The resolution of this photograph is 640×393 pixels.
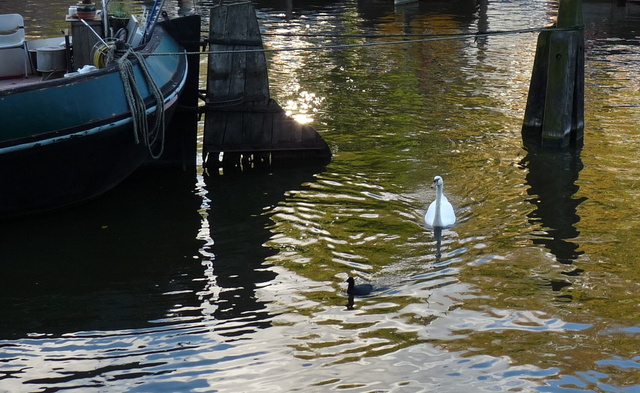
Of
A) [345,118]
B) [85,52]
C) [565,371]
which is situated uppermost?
[85,52]

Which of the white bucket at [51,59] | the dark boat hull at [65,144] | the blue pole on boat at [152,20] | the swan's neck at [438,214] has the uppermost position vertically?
the blue pole on boat at [152,20]

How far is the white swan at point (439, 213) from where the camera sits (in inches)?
376

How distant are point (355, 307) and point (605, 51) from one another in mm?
15969

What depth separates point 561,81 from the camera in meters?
11.8

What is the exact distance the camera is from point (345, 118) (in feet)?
49.0

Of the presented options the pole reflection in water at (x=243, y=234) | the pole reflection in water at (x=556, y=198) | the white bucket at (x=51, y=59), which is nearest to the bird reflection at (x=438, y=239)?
the pole reflection in water at (x=556, y=198)

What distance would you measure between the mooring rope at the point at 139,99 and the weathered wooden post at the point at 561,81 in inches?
212

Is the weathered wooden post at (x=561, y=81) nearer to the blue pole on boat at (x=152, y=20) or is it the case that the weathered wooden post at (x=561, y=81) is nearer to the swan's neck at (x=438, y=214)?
the swan's neck at (x=438, y=214)

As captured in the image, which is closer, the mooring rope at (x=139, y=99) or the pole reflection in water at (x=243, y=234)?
the pole reflection in water at (x=243, y=234)

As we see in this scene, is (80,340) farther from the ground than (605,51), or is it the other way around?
(605,51)

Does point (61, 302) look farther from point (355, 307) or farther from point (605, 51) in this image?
point (605, 51)

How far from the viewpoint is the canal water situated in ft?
22.2

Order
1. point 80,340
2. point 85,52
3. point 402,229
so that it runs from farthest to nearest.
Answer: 1. point 85,52
2. point 402,229
3. point 80,340

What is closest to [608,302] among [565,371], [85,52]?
[565,371]
